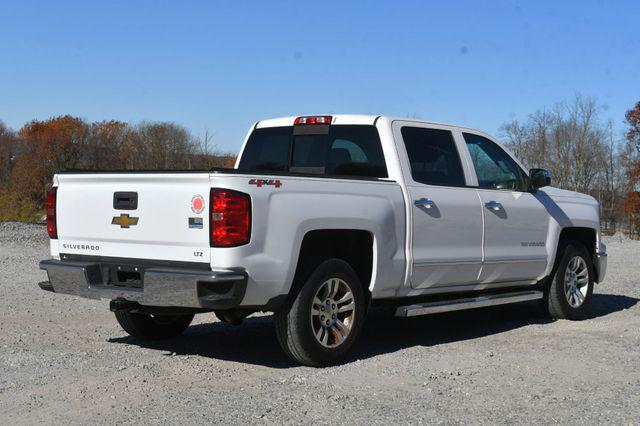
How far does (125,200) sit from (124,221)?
16 centimetres

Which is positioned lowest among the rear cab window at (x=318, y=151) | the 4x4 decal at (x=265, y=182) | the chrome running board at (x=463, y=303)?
the chrome running board at (x=463, y=303)

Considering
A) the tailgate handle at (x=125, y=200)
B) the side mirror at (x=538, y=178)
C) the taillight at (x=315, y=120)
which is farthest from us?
the side mirror at (x=538, y=178)

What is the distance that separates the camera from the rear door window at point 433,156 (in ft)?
23.7

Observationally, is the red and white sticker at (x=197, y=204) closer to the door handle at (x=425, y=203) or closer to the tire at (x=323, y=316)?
the tire at (x=323, y=316)

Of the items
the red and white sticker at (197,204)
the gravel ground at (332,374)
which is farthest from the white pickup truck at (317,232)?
the gravel ground at (332,374)

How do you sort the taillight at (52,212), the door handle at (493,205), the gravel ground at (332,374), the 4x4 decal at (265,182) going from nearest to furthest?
the gravel ground at (332,374)
the 4x4 decal at (265,182)
the taillight at (52,212)
the door handle at (493,205)

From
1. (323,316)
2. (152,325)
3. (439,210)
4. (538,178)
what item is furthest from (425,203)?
(152,325)

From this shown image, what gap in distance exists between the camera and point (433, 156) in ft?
24.4

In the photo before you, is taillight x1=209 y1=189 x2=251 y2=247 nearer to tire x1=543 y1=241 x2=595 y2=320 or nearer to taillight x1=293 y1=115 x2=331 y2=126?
taillight x1=293 y1=115 x2=331 y2=126

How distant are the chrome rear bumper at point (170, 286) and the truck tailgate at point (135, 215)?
0.15m

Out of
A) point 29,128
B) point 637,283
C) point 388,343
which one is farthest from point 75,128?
point 388,343

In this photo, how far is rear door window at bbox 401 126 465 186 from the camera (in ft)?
23.7

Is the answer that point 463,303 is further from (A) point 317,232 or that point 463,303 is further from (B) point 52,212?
(B) point 52,212

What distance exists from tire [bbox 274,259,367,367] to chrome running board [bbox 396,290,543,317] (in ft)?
1.50
